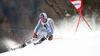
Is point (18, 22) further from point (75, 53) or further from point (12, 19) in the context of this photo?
point (75, 53)

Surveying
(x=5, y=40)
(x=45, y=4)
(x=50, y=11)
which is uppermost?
(x=45, y=4)

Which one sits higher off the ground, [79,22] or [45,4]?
[45,4]

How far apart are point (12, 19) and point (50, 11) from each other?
10.6 ft

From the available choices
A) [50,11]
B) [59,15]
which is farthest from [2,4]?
[59,15]

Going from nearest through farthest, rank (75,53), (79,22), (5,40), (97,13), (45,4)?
1. (75,53)
2. (97,13)
3. (79,22)
4. (45,4)
5. (5,40)

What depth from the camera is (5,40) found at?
9.91 m

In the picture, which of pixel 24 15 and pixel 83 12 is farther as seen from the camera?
pixel 24 15

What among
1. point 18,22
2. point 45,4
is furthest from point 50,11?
point 18,22

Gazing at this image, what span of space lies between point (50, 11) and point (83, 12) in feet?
8.14


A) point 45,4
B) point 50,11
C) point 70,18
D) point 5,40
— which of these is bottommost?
point 5,40

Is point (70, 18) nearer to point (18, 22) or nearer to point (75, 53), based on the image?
point (18, 22)

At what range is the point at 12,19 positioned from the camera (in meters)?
9.62

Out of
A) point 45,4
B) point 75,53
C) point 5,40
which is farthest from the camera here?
point 5,40

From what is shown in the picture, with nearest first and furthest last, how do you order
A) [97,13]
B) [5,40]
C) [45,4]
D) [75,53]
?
[75,53] < [97,13] < [45,4] < [5,40]
